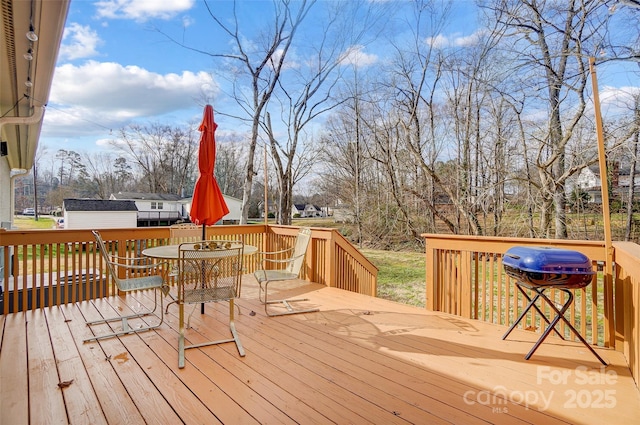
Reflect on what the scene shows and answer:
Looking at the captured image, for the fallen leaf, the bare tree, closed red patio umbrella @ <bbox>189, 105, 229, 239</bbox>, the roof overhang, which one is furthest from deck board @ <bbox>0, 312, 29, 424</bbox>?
the bare tree

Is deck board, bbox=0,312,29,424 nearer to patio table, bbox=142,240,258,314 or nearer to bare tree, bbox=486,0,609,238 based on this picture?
patio table, bbox=142,240,258,314

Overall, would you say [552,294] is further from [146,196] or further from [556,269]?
[146,196]

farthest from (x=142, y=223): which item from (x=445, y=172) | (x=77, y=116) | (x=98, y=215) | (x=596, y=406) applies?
(x=596, y=406)

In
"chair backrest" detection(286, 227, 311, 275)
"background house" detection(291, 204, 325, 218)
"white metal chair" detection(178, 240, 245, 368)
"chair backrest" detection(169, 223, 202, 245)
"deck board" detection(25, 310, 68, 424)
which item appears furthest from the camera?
"background house" detection(291, 204, 325, 218)

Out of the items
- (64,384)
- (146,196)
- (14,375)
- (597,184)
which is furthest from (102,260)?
(146,196)

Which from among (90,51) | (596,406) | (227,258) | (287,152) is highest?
(90,51)

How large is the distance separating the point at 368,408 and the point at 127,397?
1540 millimetres

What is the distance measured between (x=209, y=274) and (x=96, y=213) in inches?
729

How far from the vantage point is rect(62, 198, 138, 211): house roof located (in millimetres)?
17078

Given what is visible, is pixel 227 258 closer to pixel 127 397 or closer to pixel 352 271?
pixel 127 397

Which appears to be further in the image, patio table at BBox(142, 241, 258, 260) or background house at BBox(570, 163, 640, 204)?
background house at BBox(570, 163, 640, 204)

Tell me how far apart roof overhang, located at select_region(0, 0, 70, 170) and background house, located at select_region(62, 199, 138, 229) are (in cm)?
1373

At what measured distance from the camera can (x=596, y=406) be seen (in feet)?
6.51

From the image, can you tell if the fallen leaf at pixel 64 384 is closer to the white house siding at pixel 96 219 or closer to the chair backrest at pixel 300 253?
the chair backrest at pixel 300 253
